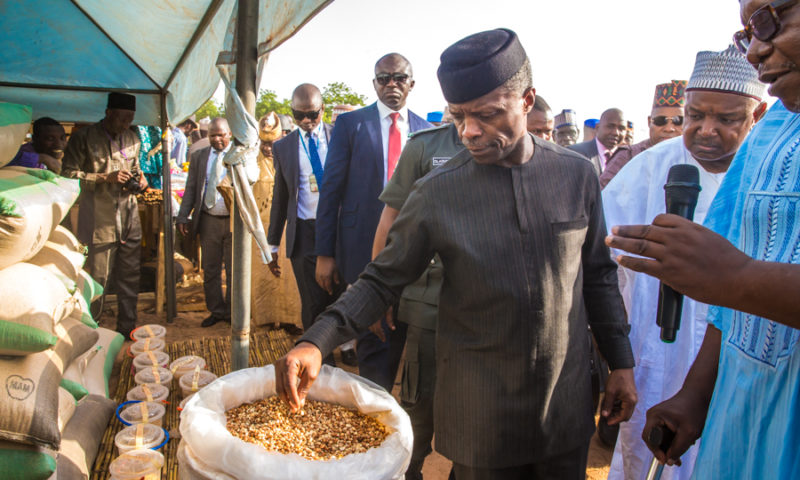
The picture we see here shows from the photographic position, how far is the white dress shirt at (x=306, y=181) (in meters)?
4.02

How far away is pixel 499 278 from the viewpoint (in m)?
1.58

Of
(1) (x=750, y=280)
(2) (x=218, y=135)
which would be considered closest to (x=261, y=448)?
(1) (x=750, y=280)

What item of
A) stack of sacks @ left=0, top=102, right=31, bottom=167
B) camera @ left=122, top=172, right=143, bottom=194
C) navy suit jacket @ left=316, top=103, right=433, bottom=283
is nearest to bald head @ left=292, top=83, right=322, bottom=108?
navy suit jacket @ left=316, top=103, right=433, bottom=283

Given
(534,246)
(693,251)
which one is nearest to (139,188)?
(534,246)

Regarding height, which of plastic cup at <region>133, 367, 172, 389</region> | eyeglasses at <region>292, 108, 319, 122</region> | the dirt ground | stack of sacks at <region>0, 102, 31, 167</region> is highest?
eyeglasses at <region>292, 108, 319, 122</region>

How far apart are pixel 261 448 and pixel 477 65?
1243mm

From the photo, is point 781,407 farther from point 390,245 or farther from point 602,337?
point 390,245

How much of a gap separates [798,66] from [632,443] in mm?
1957

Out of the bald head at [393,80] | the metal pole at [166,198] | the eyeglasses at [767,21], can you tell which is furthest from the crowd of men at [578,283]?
the metal pole at [166,198]

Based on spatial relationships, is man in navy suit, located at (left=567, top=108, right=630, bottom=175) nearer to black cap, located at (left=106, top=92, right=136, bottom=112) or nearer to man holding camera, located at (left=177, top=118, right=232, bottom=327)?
man holding camera, located at (left=177, top=118, right=232, bottom=327)

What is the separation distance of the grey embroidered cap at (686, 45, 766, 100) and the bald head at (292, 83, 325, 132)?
9.41ft

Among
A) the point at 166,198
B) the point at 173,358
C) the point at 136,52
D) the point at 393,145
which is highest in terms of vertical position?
the point at 136,52

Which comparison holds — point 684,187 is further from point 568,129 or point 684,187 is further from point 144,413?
point 568,129

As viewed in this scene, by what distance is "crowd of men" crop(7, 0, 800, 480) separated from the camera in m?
1.06
